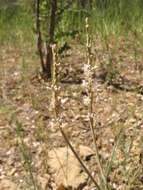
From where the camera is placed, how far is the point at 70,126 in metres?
2.49

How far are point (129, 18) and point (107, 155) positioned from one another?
263 cm

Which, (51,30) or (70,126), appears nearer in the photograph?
(70,126)

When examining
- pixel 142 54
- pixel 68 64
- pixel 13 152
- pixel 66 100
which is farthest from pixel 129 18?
pixel 13 152

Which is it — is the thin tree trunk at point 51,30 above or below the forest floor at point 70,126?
above

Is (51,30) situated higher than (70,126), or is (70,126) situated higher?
(51,30)

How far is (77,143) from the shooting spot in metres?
2.31

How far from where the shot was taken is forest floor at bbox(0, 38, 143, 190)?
199cm

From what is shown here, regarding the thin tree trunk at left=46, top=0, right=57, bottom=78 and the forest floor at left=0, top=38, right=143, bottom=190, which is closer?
the forest floor at left=0, top=38, right=143, bottom=190

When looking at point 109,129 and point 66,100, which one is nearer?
point 109,129

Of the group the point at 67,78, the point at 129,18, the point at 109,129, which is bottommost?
the point at 109,129

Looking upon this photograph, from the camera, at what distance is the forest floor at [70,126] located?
78.4 inches

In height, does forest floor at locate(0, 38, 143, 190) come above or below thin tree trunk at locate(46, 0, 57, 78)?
below

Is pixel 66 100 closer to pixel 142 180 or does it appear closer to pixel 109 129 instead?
pixel 109 129

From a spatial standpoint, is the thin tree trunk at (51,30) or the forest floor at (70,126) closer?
the forest floor at (70,126)
